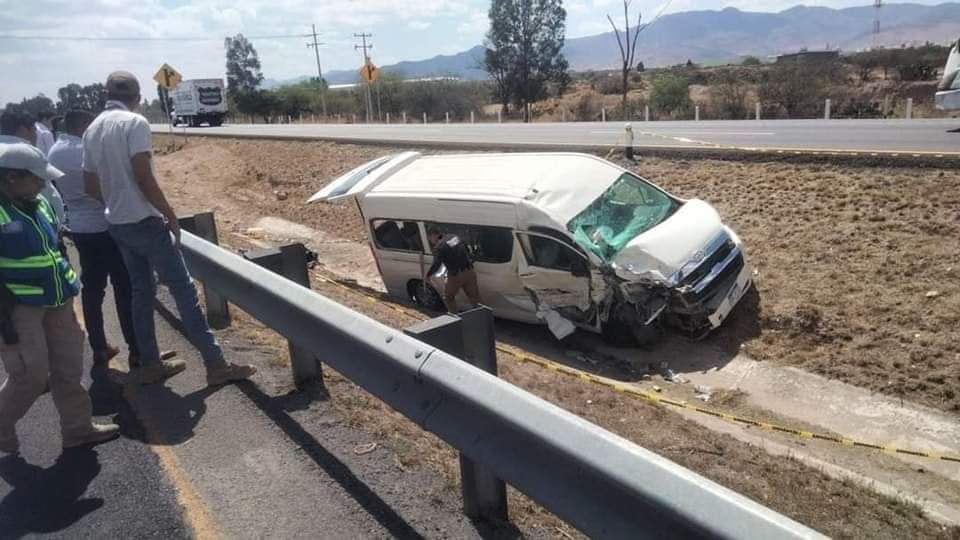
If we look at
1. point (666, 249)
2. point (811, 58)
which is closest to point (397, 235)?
point (666, 249)

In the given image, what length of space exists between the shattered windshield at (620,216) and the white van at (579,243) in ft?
0.05

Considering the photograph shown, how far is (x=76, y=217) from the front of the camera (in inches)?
197

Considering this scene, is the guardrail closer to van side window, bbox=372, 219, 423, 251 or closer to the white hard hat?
the white hard hat

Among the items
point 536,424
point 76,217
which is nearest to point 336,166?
point 76,217

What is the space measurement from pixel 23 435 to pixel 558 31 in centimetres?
5810

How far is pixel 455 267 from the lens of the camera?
968 centimetres

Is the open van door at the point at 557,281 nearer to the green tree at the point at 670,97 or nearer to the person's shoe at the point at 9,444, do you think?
the person's shoe at the point at 9,444

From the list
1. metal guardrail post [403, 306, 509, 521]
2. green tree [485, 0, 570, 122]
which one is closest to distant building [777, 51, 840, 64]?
green tree [485, 0, 570, 122]

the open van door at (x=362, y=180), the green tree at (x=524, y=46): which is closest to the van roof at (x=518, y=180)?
the open van door at (x=362, y=180)

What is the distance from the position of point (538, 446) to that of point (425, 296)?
340 inches

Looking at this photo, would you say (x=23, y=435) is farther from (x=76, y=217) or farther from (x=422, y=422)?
(x=422, y=422)

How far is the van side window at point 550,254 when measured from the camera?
888 cm

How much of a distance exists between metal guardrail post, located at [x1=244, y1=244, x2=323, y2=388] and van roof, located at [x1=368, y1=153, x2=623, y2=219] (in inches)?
178

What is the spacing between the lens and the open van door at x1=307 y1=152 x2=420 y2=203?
11625 millimetres
